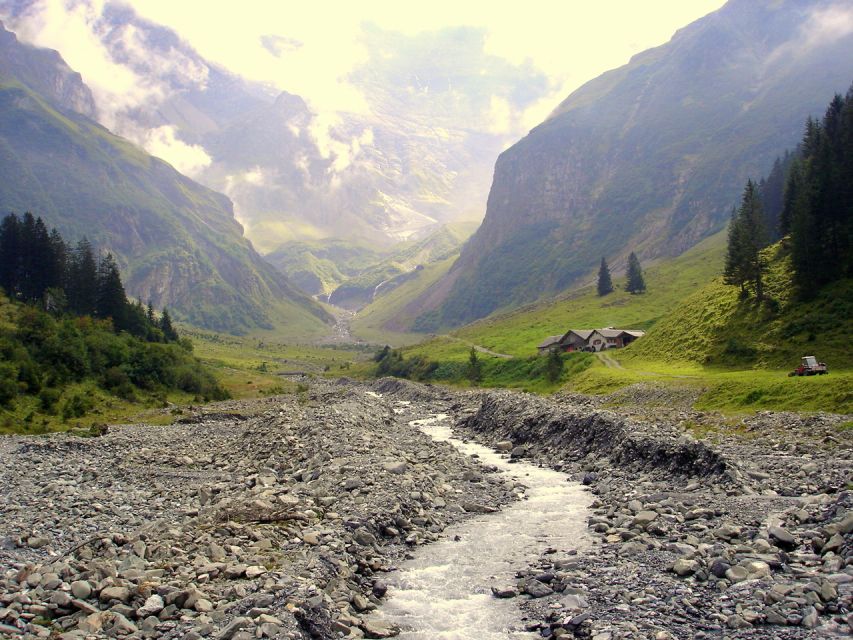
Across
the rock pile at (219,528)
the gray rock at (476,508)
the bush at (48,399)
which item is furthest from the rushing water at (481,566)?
the bush at (48,399)

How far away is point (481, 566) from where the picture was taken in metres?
27.7

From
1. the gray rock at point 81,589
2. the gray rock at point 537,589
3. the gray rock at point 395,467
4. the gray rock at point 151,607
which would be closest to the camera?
the gray rock at point 151,607

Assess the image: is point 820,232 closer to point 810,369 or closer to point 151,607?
point 810,369

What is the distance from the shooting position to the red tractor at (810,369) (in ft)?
194

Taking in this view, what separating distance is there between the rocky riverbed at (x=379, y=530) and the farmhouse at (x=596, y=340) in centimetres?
6964

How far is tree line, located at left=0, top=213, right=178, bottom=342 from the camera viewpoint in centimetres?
11675

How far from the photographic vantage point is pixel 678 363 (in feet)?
295

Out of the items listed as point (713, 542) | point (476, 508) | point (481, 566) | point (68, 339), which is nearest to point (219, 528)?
point (481, 566)

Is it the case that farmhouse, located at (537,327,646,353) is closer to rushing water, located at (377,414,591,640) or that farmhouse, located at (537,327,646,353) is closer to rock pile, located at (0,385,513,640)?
rock pile, located at (0,385,513,640)

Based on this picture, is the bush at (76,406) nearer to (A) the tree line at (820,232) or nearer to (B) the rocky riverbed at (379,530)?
(B) the rocky riverbed at (379,530)

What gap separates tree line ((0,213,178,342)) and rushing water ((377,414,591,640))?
10418cm

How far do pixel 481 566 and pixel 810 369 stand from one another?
155 ft

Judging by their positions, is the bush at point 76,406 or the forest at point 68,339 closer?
the bush at point 76,406

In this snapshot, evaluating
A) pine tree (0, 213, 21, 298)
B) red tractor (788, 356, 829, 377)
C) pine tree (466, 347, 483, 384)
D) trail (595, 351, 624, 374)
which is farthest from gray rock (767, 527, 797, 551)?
pine tree (0, 213, 21, 298)
